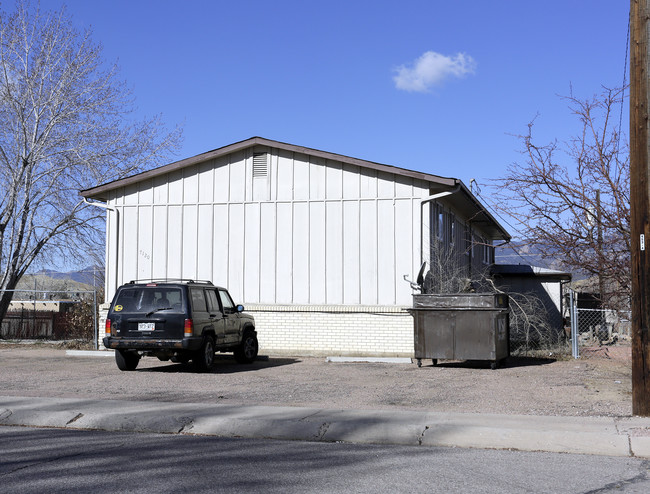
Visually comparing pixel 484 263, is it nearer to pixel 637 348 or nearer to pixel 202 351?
pixel 202 351

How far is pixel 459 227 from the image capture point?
2350 centimetres

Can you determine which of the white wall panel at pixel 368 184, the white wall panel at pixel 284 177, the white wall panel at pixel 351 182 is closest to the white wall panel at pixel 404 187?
the white wall panel at pixel 368 184

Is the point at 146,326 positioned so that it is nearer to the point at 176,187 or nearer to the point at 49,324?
the point at 176,187

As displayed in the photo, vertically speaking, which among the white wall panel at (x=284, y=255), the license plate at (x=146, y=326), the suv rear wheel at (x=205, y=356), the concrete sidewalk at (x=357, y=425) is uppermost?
the white wall panel at (x=284, y=255)

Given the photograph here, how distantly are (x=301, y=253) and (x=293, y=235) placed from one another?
55 cm

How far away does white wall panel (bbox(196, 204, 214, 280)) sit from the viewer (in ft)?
63.6

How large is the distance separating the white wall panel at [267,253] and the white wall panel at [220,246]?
1.03 meters

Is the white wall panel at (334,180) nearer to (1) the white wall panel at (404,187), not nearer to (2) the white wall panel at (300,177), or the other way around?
(2) the white wall panel at (300,177)

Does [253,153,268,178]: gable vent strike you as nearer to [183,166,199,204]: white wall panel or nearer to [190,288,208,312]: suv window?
[183,166,199,204]: white wall panel

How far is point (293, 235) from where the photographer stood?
739 inches

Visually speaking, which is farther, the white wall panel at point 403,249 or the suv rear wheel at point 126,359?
the white wall panel at point 403,249

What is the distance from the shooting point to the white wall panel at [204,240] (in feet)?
63.6

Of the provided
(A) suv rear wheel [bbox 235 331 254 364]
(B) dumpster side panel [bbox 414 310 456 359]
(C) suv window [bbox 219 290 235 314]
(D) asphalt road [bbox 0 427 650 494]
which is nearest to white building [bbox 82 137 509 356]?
(A) suv rear wheel [bbox 235 331 254 364]

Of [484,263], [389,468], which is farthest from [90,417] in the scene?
[484,263]
